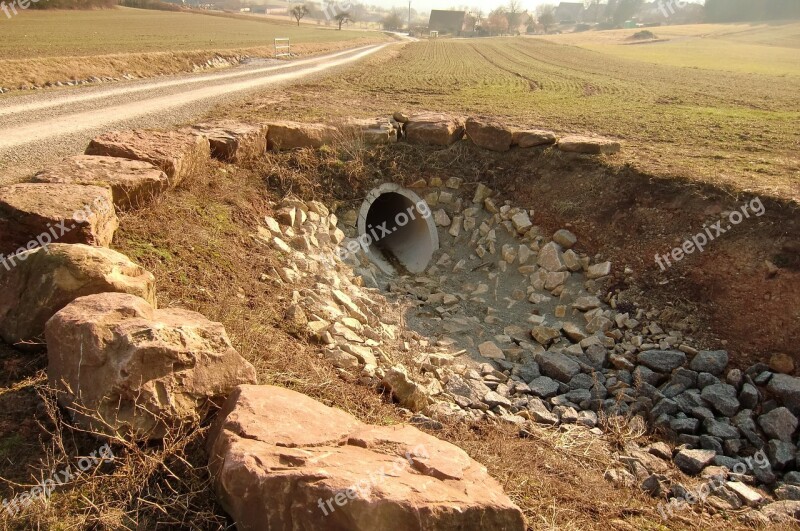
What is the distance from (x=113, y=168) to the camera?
6383 millimetres

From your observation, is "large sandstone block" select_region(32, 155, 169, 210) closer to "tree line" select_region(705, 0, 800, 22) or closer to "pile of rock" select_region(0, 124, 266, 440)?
"pile of rock" select_region(0, 124, 266, 440)

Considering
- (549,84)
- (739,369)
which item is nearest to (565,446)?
(739,369)

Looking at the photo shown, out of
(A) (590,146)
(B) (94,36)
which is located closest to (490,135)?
(A) (590,146)

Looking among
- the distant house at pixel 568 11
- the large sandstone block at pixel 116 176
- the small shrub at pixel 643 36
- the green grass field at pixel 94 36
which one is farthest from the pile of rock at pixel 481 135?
the distant house at pixel 568 11

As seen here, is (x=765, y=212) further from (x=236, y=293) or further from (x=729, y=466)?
(x=236, y=293)

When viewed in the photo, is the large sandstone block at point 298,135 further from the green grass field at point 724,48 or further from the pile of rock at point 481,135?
the green grass field at point 724,48

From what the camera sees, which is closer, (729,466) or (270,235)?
(729,466)

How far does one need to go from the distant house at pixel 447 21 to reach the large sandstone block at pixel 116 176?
99196 millimetres

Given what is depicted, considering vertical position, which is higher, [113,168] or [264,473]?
[113,168]

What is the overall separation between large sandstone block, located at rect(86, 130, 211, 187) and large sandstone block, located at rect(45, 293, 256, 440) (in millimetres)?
3635

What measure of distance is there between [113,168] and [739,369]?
8.41 meters

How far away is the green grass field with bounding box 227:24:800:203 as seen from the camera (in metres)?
9.84

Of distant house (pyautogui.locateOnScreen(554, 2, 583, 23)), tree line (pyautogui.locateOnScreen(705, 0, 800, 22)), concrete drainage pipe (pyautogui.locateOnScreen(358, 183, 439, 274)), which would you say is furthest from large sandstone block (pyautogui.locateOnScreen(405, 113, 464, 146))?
distant house (pyautogui.locateOnScreen(554, 2, 583, 23))

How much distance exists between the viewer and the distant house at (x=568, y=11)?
4919 inches
